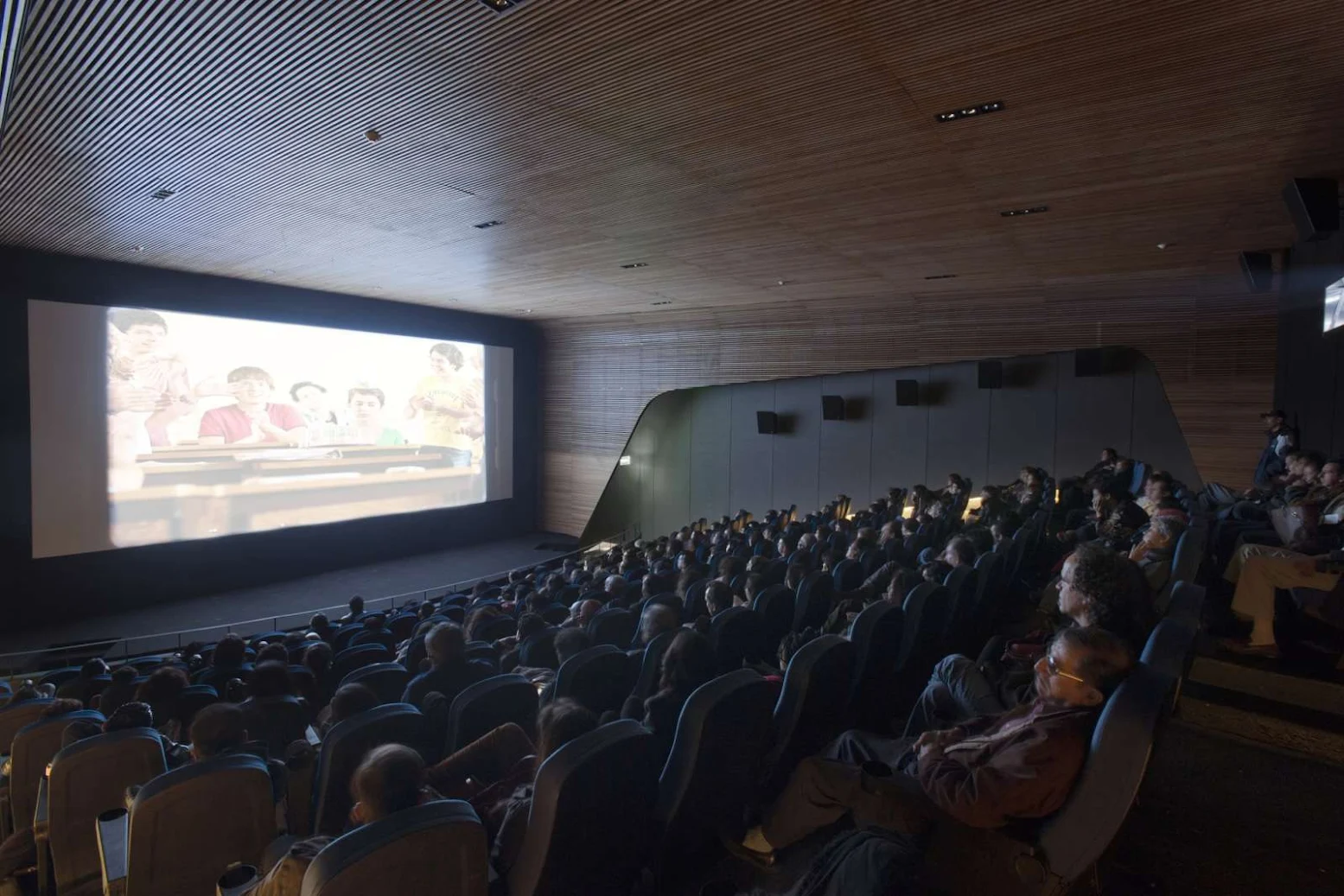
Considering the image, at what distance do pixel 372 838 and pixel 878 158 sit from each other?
5.60 meters

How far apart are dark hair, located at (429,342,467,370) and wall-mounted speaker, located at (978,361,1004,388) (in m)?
10.9

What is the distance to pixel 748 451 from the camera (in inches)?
627

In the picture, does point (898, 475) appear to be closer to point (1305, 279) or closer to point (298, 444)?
point (1305, 279)

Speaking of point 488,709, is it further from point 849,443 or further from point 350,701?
point 849,443

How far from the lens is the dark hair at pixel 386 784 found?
201cm

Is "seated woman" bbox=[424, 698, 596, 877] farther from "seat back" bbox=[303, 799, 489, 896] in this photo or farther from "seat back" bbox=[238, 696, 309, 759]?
"seat back" bbox=[238, 696, 309, 759]

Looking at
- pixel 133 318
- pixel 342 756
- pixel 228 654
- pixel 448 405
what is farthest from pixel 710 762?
pixel 448 405

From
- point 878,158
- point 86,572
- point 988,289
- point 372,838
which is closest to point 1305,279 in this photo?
point 988,289

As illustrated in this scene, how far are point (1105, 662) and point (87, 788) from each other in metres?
3.73

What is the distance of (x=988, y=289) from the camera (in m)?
11.7

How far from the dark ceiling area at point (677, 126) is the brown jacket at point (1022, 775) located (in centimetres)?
328

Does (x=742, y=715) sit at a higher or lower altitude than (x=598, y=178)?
lower

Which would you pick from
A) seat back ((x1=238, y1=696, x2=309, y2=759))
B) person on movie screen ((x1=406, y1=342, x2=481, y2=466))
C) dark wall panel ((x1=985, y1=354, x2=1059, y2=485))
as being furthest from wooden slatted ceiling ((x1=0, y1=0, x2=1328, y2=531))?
person on movie screen ((x1=406, y1=342, x2=481, y2=466))

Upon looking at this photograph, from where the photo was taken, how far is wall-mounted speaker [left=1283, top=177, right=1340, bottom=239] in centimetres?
527
